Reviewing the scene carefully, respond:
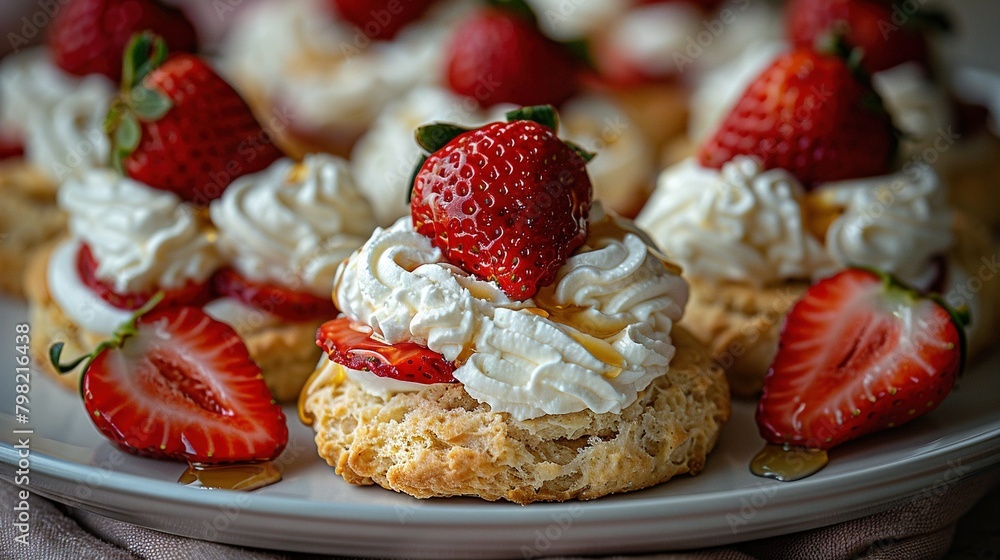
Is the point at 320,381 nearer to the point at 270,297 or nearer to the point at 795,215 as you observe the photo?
the point at 270,297

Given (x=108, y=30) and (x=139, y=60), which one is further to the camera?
(x=108, y=30)

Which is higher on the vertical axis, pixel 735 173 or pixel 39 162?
pixel 735 173

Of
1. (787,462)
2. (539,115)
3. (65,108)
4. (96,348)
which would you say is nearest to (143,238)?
(96,348)

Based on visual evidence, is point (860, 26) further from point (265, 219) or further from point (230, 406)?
point (230, 406)

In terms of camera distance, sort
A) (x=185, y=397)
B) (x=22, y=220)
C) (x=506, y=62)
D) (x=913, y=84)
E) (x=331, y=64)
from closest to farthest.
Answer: (x=185, y=397)
(x=506, y=62)
(x=22, y=220)
(x=913, y=84)
(x=331, y=64)

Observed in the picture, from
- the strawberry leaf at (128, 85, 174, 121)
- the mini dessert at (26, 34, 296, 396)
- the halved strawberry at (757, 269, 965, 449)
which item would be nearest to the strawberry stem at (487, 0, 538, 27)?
the mini dessert at (26, 34, 296, 396)

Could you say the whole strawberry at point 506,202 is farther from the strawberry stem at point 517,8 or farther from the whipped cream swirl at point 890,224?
the strawberry stem at point 517,8

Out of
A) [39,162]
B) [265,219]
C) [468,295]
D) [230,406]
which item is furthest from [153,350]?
[39,162]
